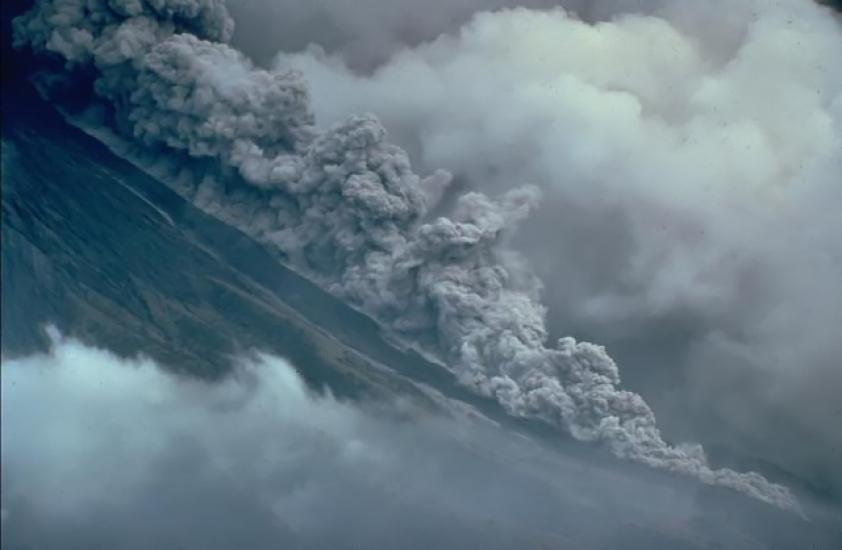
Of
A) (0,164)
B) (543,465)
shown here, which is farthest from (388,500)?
(0,164)

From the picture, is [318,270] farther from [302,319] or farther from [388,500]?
[388,500]

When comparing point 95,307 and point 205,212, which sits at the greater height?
point 205,212

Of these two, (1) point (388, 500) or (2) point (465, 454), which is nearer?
(1) point (388, 500)

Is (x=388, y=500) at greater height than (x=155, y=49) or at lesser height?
lesser

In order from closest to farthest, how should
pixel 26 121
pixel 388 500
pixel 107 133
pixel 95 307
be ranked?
pixel 95 307 → pixel 388 500 → pixel 26 121 → pixel 107 133

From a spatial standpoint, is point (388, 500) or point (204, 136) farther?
point (204, 136)

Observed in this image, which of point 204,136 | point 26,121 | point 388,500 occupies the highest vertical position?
point 204,136

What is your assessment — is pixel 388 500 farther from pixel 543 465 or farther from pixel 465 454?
pixel 543 465

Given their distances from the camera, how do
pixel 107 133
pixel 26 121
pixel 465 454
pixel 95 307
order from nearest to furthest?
pixel 95 307 → pixel 26 121 → pixel 465 454 → pixel 107 133

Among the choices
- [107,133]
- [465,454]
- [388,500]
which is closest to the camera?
[388,500]
